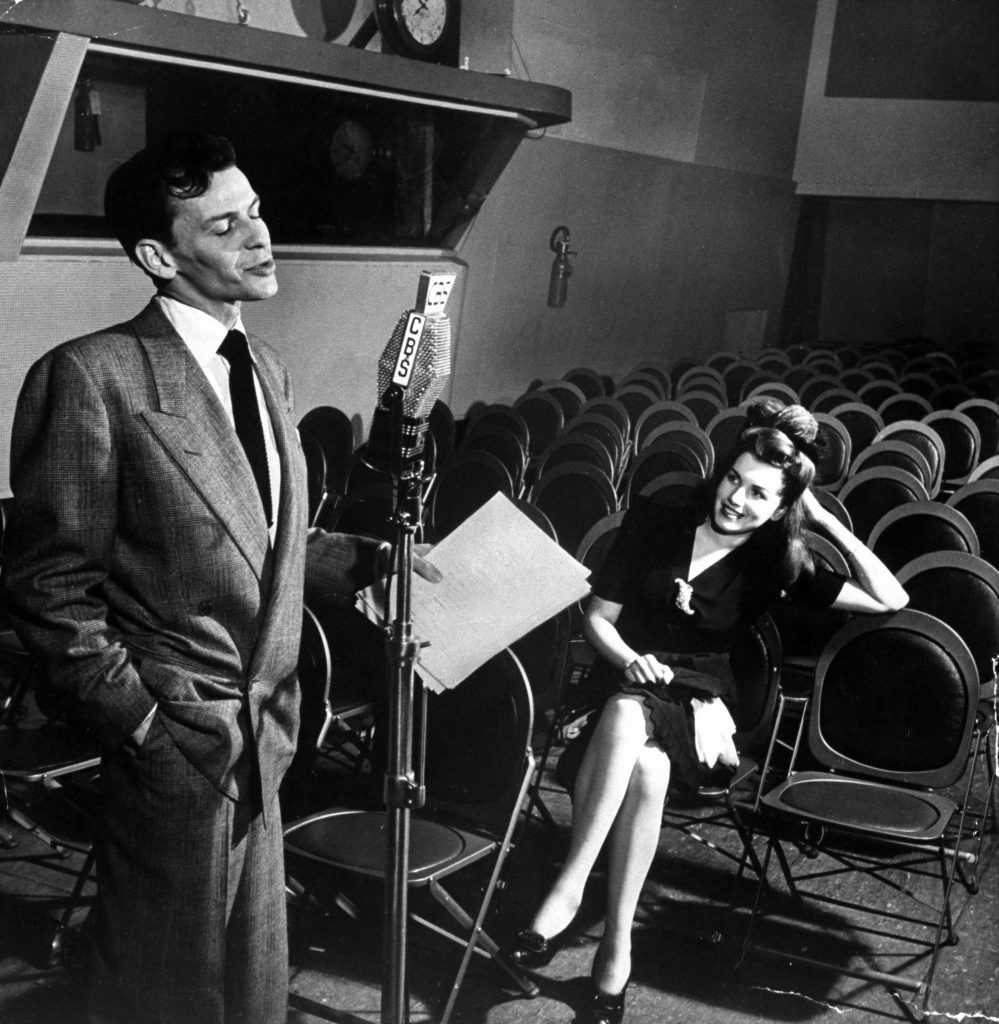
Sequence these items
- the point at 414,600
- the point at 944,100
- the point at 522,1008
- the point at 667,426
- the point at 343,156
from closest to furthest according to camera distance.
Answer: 1. the point at 414,600
2. the point at 522,1008
3. the point at 667,426
4. the point at 343,156
5. the point at 944,100

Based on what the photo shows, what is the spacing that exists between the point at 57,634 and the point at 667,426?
493cm

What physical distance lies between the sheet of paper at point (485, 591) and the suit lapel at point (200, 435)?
0.33 m

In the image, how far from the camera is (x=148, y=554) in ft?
5.60

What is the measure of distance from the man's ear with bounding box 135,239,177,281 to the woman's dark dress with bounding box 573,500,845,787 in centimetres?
172

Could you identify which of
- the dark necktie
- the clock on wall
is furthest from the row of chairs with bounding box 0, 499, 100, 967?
the clock on wall

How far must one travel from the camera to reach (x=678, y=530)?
10.5 feet

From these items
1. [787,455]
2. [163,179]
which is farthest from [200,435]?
[787,455]

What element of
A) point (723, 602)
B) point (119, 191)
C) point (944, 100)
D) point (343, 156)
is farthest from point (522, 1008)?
point (944, 100)

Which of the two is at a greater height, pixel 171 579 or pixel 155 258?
pixel 155 258

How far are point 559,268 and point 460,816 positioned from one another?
8.10m

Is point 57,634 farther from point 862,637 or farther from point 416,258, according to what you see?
point 416,258

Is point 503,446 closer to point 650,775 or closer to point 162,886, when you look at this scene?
point 650,775

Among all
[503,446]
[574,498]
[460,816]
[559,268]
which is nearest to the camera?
[460,816]

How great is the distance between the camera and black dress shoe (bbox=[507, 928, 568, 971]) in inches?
111
